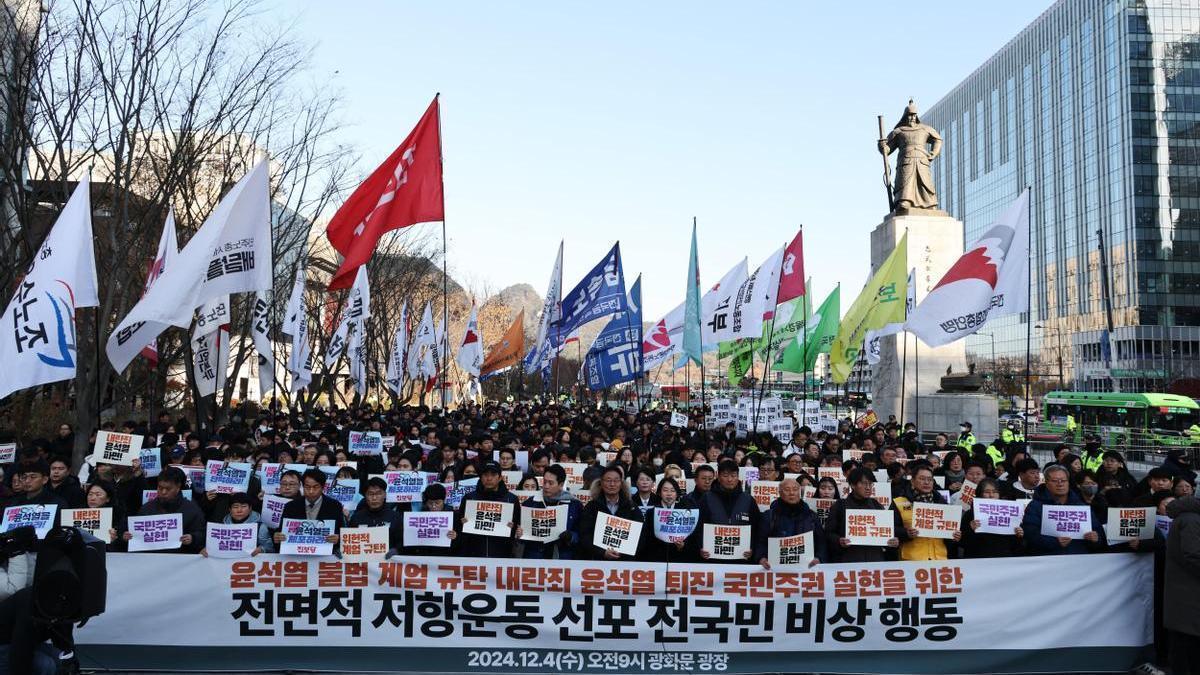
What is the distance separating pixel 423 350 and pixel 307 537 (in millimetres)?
28585

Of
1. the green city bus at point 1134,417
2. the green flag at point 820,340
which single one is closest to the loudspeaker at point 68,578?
the green flag at point 820,340

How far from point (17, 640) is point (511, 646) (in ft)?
10.9

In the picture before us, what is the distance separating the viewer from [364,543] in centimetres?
746

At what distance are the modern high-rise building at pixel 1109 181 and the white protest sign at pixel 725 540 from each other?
257 ft

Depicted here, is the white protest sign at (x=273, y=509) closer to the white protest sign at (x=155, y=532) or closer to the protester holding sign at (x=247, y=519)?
the protester holding sign at (x=247, y=519)

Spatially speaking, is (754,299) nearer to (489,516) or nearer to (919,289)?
(919,289)

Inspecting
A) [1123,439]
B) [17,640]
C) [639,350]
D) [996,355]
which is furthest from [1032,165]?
[17,640]

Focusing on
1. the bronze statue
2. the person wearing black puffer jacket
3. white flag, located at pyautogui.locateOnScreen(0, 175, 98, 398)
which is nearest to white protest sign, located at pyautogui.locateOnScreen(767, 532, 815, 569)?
the person wearing black puffer jacket

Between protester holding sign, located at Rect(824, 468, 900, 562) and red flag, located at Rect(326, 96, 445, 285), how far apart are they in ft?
23.2

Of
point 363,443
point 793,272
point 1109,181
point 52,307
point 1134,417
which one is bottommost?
point 363,443

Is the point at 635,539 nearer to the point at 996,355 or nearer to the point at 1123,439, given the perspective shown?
the point at 1123,439

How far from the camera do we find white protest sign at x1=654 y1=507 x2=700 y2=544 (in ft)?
25.8

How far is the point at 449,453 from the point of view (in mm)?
12883

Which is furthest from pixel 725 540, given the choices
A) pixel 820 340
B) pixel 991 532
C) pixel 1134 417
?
pixel 1134 417
